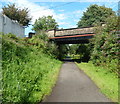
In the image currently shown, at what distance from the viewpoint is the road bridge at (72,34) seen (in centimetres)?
1848

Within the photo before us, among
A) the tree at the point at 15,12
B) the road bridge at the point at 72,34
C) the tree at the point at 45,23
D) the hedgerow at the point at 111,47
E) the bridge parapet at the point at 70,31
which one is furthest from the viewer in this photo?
the tree at the point at 45,23

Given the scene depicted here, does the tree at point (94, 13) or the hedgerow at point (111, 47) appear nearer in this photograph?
the hedgerow at point (111, 47)

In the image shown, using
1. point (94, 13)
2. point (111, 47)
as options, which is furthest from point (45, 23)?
point (111, 47)

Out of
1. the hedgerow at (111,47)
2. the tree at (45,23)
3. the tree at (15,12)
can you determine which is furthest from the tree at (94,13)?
the hedgerow at (111,47)

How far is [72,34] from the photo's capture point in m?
20.5

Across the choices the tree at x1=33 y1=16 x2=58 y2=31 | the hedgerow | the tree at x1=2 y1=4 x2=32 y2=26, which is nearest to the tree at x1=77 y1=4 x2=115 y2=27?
the tree at x1=33 y1=16 x2=58 y2=31

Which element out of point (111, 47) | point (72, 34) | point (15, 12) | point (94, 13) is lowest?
point (111, 47)

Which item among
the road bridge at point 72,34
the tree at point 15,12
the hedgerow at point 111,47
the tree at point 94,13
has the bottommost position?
the hedgerow at point 111,47

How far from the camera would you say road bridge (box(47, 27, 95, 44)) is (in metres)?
18.5

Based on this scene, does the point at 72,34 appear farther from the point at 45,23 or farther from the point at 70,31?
the point at 45,23

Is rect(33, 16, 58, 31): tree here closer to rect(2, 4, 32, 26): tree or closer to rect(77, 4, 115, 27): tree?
rect(77, 4, 115, 27): tree

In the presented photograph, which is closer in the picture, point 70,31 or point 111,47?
point 111,47

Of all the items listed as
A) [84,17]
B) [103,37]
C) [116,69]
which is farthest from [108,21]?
[84,17]

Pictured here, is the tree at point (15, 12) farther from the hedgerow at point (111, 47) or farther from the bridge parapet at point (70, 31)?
the hedgerow at point (111, 47)
